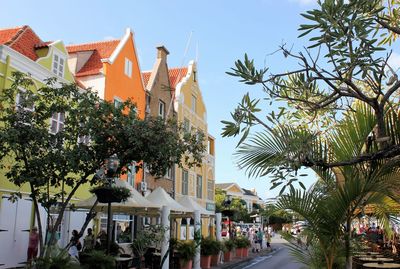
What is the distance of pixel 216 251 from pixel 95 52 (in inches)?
475

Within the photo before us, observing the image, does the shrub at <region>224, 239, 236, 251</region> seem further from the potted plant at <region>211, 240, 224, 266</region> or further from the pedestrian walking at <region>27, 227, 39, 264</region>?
the pedestrian walking at <region>27, 227, 39, 264</region>

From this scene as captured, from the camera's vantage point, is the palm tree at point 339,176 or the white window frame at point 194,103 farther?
the white window frame at point 194,103

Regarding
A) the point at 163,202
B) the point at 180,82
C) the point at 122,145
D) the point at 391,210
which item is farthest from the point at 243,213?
the point at 391,210

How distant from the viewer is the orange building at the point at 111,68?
73.6 feet

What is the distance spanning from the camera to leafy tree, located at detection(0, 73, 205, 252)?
36.1 feet

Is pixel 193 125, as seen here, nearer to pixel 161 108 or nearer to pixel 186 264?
pixel 161 108

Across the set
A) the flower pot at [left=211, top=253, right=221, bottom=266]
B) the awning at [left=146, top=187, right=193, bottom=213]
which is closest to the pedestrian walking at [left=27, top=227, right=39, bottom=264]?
the awning at [left=146, top=187, right=193, bottom=213]

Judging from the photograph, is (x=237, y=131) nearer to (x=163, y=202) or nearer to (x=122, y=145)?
(x=122, y=145)

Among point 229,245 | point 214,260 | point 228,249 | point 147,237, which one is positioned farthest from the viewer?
point 229,245

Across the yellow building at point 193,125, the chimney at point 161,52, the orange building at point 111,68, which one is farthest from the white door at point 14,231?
the chimney at point 161,52

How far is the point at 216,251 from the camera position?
20.7 meters

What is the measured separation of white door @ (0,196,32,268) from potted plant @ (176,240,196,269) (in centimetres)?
557

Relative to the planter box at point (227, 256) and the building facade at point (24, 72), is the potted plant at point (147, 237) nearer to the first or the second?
the building facade at point (24, 72)

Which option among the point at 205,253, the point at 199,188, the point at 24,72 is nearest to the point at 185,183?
the point at 199,188
